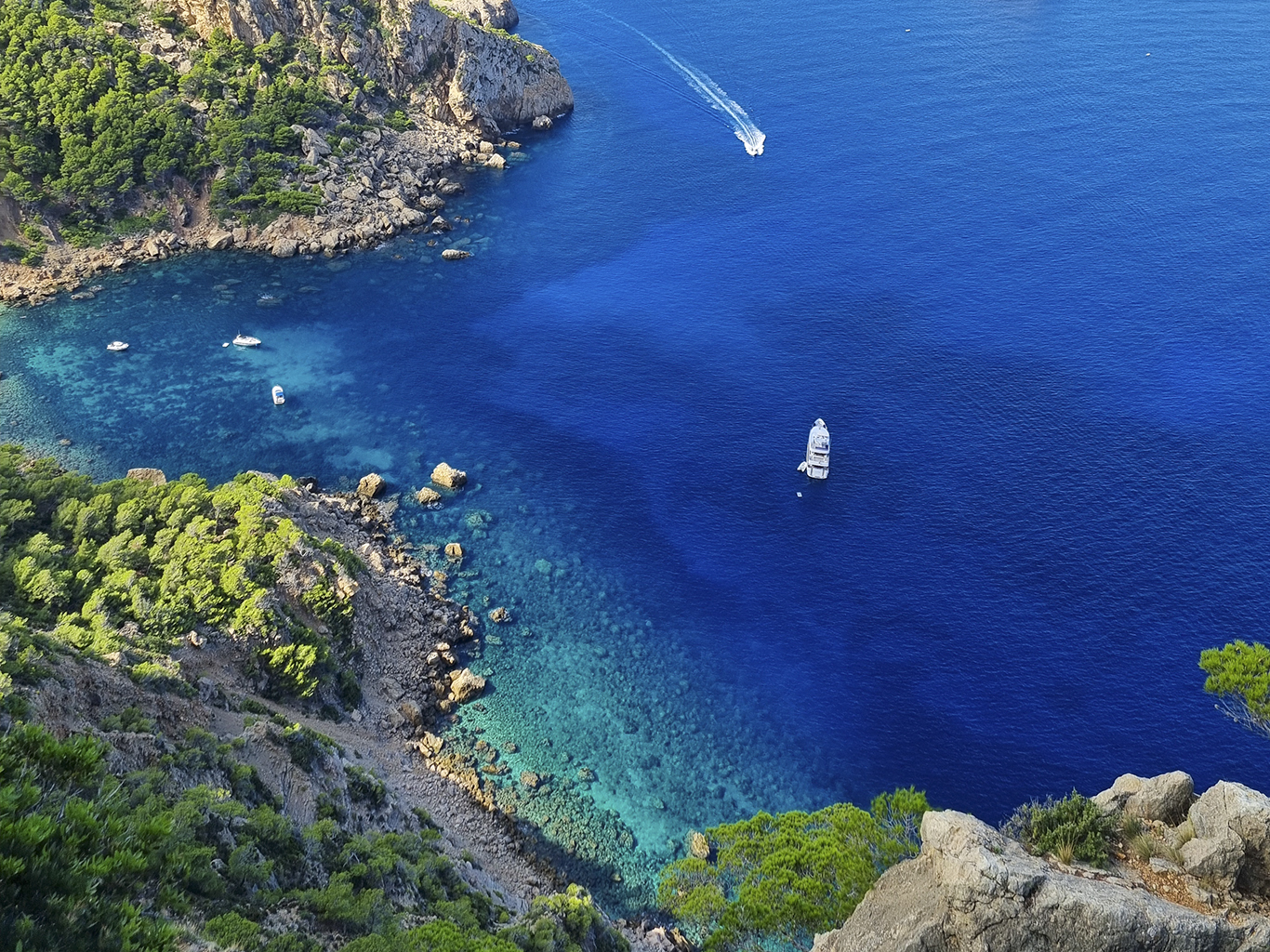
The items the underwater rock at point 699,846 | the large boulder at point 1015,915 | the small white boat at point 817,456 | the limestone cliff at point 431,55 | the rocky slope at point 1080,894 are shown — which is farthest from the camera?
the limestone cliff at point 431,55

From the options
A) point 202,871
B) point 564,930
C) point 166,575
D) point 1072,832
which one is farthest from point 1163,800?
point 166,575

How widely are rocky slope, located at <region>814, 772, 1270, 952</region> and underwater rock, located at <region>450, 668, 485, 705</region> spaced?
41522 mm

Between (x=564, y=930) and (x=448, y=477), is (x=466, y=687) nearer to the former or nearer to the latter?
(x=448, y=477)

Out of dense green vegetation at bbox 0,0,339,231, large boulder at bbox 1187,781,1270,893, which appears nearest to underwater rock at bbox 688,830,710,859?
large boulder at bbox 1187,781,1270,893

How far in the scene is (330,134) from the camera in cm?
16050

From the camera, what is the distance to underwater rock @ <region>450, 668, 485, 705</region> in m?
82.4

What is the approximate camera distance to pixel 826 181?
532 ft

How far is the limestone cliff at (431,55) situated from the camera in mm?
170250

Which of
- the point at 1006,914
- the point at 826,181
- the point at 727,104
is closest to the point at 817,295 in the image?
the point at 826,181

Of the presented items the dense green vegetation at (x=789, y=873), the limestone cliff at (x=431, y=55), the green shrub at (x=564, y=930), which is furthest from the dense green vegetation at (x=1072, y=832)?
the limestone cliff at (x=431, y=55)

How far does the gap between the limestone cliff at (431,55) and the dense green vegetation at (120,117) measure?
37.1ft

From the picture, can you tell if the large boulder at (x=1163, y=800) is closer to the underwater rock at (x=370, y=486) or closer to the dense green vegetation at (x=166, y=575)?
the dense green vegetation at (x=166, y=575)

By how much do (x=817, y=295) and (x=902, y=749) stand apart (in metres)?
72.9

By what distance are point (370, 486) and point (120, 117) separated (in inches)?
3302
